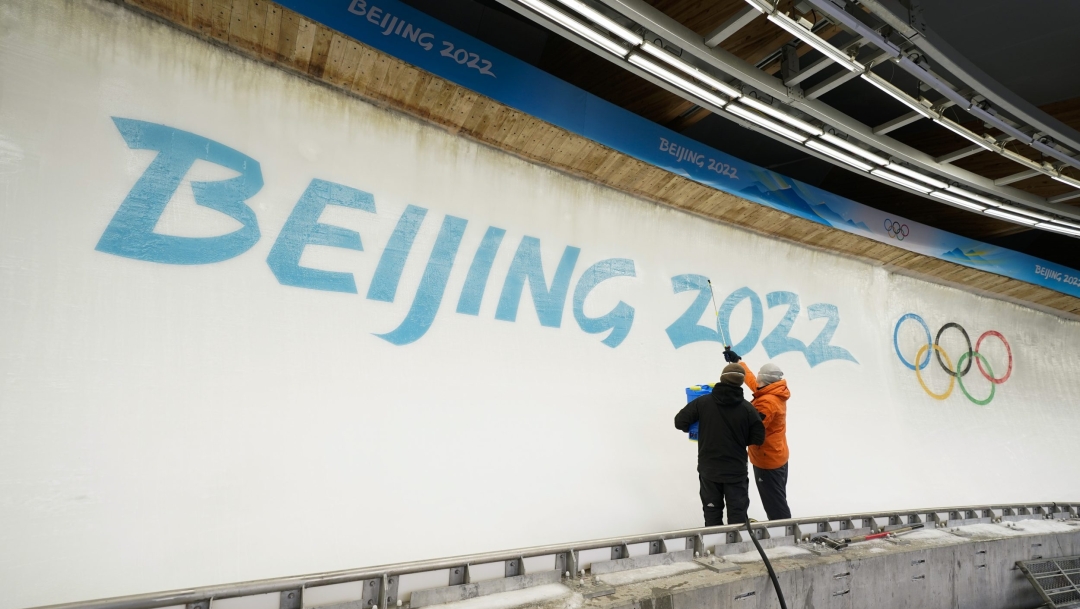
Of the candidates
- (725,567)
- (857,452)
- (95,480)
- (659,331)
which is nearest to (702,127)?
(659,331)

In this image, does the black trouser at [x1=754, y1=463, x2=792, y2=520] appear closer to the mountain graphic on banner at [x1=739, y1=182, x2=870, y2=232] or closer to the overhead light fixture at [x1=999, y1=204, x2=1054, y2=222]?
the mountain graphic on banner at [x1=739, y1=182, x2=870, y2=232]

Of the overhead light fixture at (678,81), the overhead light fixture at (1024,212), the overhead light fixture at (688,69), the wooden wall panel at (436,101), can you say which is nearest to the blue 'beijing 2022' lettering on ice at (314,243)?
the wooden wall panel at (436,101)

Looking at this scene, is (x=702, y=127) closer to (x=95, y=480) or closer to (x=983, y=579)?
(x=983, y=579)

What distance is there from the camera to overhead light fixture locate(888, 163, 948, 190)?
4.92 meters

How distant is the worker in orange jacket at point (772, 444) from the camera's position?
404 cm

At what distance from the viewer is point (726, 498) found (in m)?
3.66

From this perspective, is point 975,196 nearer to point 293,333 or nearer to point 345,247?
point 345,247

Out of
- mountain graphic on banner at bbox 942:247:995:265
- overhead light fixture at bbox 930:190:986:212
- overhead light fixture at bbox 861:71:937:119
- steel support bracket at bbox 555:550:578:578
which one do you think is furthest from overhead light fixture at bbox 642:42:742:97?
mountain graphic on banner at bbox 942:247:995:265

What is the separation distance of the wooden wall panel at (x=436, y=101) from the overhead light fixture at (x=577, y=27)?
0.86 metres

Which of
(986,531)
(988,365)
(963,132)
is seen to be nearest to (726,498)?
(986,531)

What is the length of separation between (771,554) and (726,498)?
0.50 meters

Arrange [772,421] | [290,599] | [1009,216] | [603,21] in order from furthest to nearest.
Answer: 1. [1009,216]
2. [772,421]
3. [603,21]
4. [290,599]

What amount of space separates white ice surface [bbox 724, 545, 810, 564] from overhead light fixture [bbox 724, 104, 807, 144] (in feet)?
8.94

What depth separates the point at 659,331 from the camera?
4863mm
